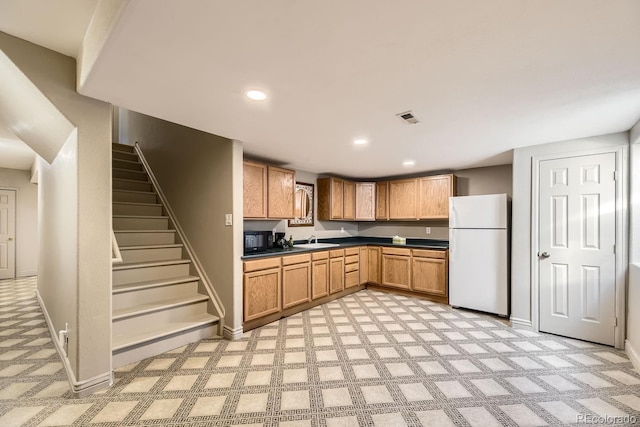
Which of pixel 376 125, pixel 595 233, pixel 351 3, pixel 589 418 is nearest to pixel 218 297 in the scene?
pixel 376 125

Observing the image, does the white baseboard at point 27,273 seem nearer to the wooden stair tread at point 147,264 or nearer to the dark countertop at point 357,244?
the wooden stair tread at point 147,264

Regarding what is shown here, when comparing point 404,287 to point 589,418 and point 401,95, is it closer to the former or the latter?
point 589,418

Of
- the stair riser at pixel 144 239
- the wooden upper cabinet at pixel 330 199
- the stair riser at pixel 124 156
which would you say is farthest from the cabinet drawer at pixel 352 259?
the stair riser at pixel 124 156

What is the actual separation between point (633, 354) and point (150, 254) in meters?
5.06

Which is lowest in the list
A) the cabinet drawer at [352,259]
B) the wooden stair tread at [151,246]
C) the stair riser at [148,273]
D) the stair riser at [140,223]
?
the cabinet drawer at [352,259]

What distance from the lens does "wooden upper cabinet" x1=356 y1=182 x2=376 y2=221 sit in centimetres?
547

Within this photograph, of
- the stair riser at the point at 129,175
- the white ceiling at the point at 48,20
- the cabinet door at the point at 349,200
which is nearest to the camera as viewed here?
the white ceiling at the point at 48,20

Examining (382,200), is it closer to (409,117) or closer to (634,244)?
(409,117)

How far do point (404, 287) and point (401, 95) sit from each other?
141 inches

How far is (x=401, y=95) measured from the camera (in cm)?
195

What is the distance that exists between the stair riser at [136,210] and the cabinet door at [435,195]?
4.28 m

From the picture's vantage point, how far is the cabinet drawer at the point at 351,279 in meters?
4.69

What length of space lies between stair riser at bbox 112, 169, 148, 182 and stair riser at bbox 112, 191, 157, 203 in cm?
52

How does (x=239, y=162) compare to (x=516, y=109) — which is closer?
(x=516, y=109)
